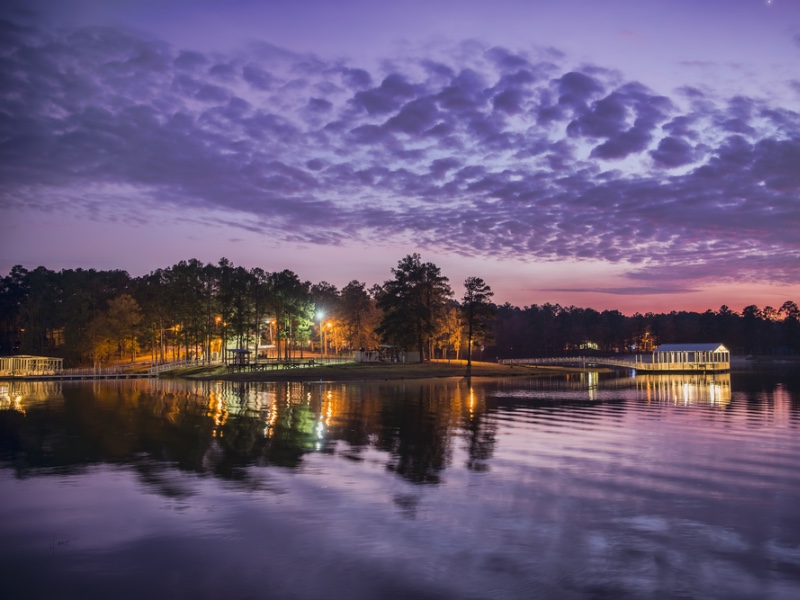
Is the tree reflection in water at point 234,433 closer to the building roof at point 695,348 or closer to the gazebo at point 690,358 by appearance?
the gazebo at point 690,358

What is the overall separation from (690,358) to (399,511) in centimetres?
12122

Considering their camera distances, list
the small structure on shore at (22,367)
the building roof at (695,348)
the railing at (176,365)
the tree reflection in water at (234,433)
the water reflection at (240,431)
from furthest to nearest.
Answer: the building roof at (695,348) < the railing at (176,365) < the small structure on shore at (22,367) < the water reflection at (240,431) < the tree reflection in water at (234,433)

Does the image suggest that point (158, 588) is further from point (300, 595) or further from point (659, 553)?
point (659, 553)

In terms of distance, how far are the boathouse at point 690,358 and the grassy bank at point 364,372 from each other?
26.0 m

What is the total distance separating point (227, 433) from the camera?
102 ft

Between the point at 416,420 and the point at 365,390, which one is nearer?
the point at 416,420

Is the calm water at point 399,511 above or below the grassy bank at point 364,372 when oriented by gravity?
above

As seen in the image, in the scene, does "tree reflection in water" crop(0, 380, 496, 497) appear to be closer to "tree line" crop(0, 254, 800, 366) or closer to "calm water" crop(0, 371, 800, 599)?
"calm water" crop(0, 371, 800, 599)

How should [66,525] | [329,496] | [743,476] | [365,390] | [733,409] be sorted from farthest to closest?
1. [365,390]
2. [733,409]
3. [743,476]
4. [329,496]
5. [66,525]

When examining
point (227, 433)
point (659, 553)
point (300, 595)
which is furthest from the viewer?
point (227, 433)

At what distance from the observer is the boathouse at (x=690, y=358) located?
120938 mm

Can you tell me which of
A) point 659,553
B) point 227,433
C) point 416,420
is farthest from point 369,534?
point 416,420

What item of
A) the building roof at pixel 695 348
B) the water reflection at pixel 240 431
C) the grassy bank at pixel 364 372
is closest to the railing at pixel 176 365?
the grassy bank at pixel 364 372

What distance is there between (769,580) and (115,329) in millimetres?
124581
